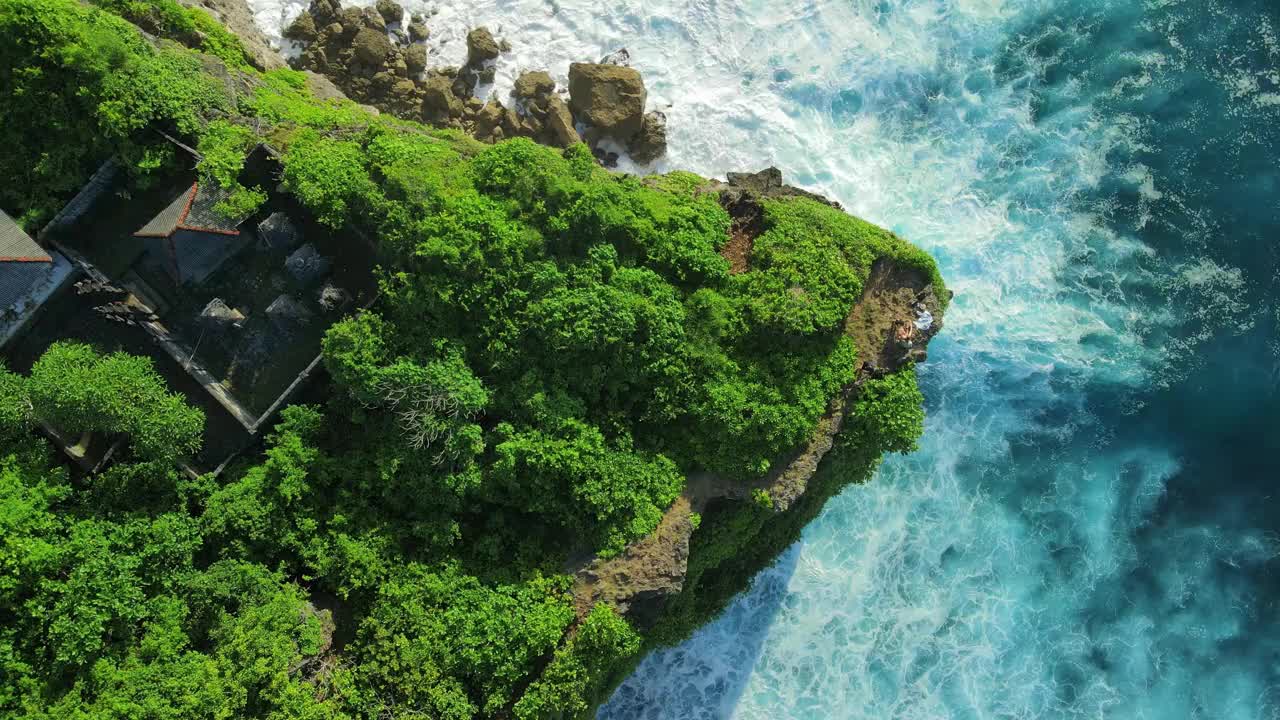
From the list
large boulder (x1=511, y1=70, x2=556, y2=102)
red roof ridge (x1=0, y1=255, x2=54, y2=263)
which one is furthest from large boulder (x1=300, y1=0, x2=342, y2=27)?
red roof ridge (x1=0, y1=255, x2=54, y2=263)

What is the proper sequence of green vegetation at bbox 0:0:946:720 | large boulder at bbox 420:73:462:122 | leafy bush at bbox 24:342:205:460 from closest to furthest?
1. green vegetation at bbox 0:0:946:720
2. leafy bush at bbox 24:342:205:460
3. large boulder at bbox 420:73:462:122

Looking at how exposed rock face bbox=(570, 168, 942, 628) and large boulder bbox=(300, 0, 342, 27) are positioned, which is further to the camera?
large boulder bbox=(300, 0, 342, 27)

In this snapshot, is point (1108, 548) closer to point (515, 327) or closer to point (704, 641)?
point (704, 641)

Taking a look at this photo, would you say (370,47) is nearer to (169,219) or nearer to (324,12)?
(324,12)

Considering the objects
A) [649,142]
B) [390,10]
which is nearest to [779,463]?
[649,142]

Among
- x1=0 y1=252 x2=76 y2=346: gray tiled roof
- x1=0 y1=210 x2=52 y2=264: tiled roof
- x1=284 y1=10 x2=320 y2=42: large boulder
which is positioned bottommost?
x1=0 y1=252 x2=76 y2=346: gray tiled roof

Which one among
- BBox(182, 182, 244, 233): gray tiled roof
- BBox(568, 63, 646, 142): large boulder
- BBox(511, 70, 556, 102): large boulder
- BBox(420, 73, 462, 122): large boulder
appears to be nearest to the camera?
BBox(182, 182, 244, 233): gray tiled roof

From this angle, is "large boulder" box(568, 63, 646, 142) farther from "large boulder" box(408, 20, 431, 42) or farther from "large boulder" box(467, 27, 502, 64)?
"large boulder" box(408, 20, 431, 42)
